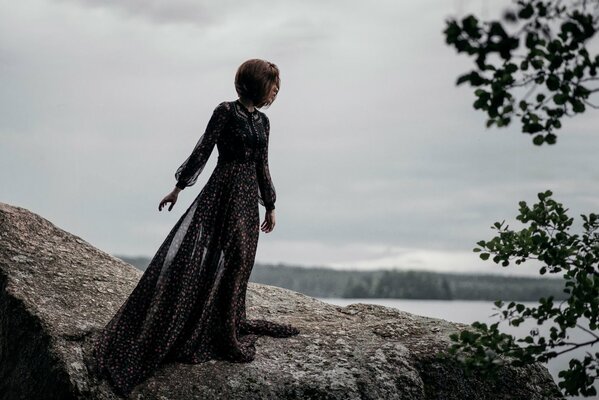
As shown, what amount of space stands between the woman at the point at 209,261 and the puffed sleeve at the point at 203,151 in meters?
0.01

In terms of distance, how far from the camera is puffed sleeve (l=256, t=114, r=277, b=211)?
8648 mm

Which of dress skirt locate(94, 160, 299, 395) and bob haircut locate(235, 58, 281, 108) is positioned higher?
bob haircut locate(235, 58, 281, 108)

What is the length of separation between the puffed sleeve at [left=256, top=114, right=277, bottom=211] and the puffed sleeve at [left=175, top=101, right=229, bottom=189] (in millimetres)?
522

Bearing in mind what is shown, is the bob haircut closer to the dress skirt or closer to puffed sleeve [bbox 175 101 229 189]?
puffed sleeve [bbox 175 101 229 189]

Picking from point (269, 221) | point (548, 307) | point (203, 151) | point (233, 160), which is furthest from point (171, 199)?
point (548, 307)

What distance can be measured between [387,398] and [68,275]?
12.9ft

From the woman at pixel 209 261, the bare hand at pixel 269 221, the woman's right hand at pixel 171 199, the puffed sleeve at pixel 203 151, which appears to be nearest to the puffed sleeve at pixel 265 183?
the bare hand at pixel 269 221

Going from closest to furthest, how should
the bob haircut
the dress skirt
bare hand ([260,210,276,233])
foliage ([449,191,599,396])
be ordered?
1. foliage ([449,191,599,396])
2. the dress skirt
3. the bob haircut
4. bare hand ([260,210,276,233])

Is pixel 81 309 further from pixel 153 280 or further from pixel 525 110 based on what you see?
pixel 525 110

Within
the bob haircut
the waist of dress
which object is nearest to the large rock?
the waist of dress

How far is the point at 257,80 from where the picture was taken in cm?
823

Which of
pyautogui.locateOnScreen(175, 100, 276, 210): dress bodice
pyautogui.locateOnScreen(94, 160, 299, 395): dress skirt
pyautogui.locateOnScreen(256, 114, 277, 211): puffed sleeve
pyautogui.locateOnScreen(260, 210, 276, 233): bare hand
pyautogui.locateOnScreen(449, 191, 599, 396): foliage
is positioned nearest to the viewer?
pyautogui.locateOnScreen(449, 191, 599, 396): foliage

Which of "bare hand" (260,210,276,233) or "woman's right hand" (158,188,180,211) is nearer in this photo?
"woman's right hand" (158,188,180,211)

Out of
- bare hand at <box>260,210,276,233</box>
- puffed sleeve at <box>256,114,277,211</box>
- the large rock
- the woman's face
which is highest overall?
the woman's face
